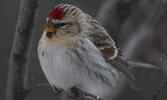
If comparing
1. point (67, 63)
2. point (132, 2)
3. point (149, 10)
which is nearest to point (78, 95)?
point (67, 63)

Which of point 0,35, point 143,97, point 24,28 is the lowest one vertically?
point 143,97

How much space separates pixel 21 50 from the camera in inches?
98.0

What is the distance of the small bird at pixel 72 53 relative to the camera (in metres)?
2.57

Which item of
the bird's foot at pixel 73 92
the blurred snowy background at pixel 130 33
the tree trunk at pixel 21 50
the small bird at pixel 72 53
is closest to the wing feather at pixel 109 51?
the small bird at pixel 72 53

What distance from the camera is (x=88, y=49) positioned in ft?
8.77

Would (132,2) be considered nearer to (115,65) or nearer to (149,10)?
(149,10)

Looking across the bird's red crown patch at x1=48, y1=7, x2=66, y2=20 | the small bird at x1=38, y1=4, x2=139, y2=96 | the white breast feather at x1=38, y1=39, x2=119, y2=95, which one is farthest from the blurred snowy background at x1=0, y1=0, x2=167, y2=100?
the white breast feather at x1=38, y1=39, x2=119, y2=95

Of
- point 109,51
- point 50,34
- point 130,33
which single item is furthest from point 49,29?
point 130,33

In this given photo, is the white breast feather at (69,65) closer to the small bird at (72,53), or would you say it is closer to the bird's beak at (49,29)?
the small bird at (72,53)

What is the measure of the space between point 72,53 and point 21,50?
394 mm

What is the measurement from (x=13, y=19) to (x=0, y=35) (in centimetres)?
34

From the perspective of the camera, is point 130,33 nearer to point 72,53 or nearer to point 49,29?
point 72,53

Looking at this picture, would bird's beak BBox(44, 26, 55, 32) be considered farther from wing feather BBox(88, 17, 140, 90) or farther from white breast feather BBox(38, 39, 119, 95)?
wing feather BBox(88, 17, 140, 90)

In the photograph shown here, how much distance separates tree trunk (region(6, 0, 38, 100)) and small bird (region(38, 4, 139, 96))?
167mm
